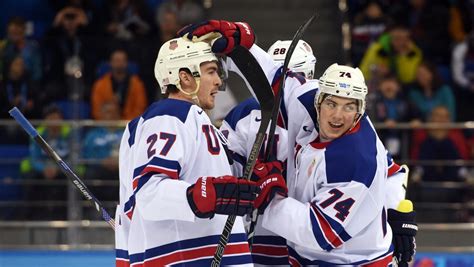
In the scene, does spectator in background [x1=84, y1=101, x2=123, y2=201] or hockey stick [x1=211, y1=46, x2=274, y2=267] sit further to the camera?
spectator in background [x1=84, y1=101, x2=123, y2=201]

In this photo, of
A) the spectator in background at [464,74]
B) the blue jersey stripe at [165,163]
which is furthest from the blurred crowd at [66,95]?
the blue jersey stripe at [165,163]

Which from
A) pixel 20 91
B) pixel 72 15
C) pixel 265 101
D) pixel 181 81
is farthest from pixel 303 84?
pixel 72 15

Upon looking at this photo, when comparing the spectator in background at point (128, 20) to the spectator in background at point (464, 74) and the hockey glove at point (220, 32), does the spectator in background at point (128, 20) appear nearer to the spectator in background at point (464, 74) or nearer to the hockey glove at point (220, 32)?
the spectator in background at point (464, 74)

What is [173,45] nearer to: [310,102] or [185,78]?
[185,78]

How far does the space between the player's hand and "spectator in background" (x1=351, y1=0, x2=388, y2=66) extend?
4.19 meters

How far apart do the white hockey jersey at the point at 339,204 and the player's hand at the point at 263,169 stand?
0.09 metres

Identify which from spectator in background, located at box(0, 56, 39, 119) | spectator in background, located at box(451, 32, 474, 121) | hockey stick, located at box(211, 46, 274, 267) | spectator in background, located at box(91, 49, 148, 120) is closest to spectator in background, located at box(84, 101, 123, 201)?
spectator in background, located at box(91, 49, 148, 120)

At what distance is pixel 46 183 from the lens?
7.00 m

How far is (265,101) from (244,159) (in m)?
0.33

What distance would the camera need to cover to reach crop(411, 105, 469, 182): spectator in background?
276 inches

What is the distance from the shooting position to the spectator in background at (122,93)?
23.6ft

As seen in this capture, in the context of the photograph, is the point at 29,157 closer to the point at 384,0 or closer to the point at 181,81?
the point at 384,0

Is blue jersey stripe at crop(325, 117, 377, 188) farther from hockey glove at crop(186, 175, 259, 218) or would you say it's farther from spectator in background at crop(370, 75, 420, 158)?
spectator in background at crop(370, 75, 420, 158)

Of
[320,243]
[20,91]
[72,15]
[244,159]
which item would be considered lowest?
[320,243]
